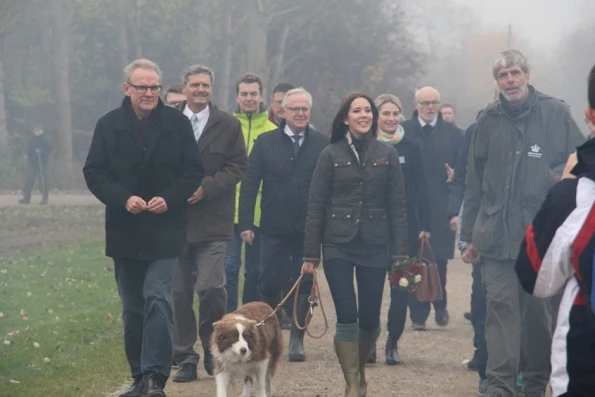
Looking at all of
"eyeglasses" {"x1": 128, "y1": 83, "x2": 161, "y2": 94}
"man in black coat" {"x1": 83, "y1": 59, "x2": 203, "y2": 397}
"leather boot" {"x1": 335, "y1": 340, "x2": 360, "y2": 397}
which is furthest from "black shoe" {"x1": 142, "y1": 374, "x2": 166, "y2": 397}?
"eyeglasses" {"x1": 128, "y1": 83, "x2": 161, "y2": 94}

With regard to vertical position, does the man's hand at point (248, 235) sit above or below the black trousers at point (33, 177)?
above

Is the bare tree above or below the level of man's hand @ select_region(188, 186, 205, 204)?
above

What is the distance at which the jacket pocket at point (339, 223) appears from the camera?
27.1 ft

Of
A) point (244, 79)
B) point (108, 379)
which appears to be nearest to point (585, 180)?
point (108, 379)

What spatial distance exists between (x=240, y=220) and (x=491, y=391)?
9.72 feet

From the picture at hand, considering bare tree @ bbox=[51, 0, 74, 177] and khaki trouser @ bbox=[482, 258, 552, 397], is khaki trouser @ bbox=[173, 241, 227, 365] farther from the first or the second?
bare tree @ bbox=[51, 0, 74, 177]

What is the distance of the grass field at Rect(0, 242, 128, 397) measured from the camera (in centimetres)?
884

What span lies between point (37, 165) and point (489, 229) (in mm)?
27876

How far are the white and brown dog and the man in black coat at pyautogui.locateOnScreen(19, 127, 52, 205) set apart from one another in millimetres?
26106

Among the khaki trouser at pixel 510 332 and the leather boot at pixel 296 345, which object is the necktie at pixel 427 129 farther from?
the khaki trouser at pixel 510 332

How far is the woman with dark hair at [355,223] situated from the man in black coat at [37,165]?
25.9m

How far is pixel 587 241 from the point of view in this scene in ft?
13.3

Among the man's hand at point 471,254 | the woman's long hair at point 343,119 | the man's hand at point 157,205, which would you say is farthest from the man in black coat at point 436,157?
the man's hand at point 157,205

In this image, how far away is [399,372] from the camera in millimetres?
9836
